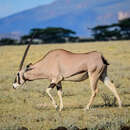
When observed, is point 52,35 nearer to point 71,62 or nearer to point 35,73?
Answer: point 35,73

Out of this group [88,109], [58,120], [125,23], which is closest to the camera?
[58,120]

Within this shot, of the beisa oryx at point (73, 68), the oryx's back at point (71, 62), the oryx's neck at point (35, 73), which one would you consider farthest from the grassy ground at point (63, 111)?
the oryx's back at point (71, 62)

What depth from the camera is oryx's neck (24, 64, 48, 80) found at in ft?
41.7

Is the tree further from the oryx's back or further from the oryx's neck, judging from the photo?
the oryx's back

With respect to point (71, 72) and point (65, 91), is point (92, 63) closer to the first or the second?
point (71, 72)

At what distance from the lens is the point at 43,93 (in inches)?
618

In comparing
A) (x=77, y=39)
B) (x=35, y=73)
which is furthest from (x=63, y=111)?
(x=77, y=39)

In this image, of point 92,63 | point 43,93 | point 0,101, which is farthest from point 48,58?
point 43,93

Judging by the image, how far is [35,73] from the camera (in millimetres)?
12844

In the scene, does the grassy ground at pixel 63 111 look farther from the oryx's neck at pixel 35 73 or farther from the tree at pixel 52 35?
the tree at pixel 52 35

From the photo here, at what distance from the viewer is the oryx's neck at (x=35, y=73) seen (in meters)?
12.7

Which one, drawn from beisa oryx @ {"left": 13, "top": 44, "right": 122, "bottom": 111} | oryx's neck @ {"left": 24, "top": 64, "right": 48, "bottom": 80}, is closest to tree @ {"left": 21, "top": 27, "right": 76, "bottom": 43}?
oryx's neck @ {"left": 24, "top": 64, "right": 48, "bottom": 80}

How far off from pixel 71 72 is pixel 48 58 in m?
0.82

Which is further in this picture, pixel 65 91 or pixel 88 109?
pixel 65 91
